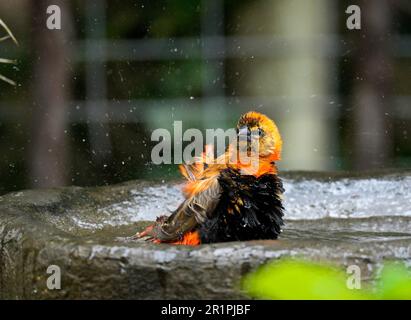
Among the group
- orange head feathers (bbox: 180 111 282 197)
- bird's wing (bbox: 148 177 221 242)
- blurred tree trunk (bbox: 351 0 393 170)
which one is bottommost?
bird's wing (bbox: 148 177 221 242)

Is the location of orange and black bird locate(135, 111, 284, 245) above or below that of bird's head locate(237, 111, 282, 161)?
below

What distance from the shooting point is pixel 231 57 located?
18.1 feet

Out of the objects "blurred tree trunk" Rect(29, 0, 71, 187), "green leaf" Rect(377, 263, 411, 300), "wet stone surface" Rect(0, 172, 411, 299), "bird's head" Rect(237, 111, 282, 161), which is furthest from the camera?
"blurred tree trunk" Rect(29, 0, 71, 187)

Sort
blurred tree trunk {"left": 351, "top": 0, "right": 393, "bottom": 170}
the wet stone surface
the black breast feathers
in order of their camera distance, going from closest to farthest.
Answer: the wet stone surface
the black breast feathers
blurred tree trunk {"left": 351, "top": 0, "right": 393, "bottom": 170}

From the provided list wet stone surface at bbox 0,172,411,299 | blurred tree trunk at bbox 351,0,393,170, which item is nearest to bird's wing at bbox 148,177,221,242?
wet stone surface at bbox 0,172,411,299

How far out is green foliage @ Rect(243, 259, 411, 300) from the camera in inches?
64.8

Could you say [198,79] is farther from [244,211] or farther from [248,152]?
[244,211]

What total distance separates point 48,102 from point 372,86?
181cm

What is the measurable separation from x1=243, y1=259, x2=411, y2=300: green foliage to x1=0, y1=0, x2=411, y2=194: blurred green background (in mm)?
3083

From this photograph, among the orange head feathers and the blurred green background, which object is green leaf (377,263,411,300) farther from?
the blurred green background

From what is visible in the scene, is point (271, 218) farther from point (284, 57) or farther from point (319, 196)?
point (284, 57)

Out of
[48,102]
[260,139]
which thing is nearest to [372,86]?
[48,102]

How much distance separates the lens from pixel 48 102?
16.5 ft
